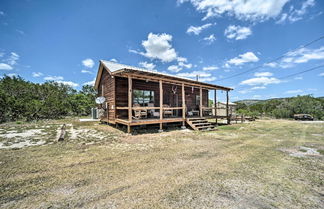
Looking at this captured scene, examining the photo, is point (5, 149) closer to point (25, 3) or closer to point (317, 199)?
point (317, 199)

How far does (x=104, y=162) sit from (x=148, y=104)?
7.36 m

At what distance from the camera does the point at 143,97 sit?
408 inches

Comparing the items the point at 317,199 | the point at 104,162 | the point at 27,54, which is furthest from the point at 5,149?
the point at 27,54

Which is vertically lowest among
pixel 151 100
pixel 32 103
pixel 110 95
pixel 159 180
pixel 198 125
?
pixel 159 180

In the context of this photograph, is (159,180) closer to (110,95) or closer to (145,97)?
(145,97)

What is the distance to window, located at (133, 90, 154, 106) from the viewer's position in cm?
1002

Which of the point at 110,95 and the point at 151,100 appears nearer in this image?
the point at 110,95

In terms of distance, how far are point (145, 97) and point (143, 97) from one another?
183mm

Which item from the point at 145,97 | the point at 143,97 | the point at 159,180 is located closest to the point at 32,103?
the point at 143,97

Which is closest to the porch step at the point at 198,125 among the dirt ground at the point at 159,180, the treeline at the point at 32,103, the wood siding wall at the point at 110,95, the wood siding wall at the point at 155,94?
the wood siding wall at the point at 155,94

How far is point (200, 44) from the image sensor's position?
17.9 m

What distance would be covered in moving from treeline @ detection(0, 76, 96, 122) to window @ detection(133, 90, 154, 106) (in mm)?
11194

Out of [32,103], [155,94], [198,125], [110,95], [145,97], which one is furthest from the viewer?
[32,103]

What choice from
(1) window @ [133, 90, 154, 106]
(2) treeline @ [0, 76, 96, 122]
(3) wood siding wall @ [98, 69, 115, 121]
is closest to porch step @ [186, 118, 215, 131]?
(1) window @ [133, 90, 154, 106]
